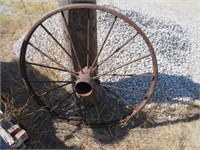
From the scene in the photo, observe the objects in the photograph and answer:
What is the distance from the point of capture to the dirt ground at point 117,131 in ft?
10.5

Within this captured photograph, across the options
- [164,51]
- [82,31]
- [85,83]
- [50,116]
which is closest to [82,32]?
[82,31]

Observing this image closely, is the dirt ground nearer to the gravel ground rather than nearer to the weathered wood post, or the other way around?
the gravel ground

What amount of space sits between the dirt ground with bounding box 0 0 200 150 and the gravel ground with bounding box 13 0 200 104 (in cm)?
21

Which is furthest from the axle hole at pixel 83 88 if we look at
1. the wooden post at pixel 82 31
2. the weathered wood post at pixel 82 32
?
the wooden post at pixel 82 31

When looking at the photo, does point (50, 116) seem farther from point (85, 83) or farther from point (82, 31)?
point (82, 31)

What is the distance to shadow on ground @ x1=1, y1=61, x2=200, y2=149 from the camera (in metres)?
3.21

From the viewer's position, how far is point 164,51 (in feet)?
13.2

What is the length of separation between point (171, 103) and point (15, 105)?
5.57 feet

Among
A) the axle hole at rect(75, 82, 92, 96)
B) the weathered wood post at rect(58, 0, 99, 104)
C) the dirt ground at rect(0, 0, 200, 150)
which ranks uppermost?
the weathered wood post at rect(58, 0, 99, 104)

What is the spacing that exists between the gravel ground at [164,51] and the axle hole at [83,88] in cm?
79

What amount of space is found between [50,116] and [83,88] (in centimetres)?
67

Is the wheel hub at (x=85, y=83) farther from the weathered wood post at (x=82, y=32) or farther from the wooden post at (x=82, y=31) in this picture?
the wooden post at (x=82, y=31)

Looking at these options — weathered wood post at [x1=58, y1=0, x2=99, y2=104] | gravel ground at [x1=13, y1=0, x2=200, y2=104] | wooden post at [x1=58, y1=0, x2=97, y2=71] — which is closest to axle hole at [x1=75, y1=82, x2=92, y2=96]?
weathered wood post at [x1=58, y1=0, x2=99, y2=104]

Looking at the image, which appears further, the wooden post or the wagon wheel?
the wagon wheel
